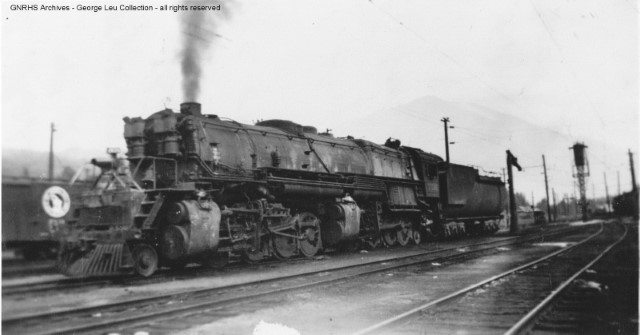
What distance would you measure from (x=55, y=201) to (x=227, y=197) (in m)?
5.42

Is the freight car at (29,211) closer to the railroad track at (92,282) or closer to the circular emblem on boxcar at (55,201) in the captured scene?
the circular emblem on boxcar at (55,201)

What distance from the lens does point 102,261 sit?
745 cm

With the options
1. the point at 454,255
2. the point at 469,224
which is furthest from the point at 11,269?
the point at 469,224

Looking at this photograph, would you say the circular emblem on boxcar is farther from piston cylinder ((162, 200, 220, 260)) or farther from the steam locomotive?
piston cylinder ((162, 200, 220, 260))

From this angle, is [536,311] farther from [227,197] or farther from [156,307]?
[227,197]

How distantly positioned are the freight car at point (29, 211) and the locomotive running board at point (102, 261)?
155cm

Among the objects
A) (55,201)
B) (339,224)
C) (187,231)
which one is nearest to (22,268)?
(55,201)

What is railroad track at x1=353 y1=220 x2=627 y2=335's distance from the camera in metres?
5.30

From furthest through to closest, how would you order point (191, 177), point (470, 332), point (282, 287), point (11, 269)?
point (191, 177)
point (282, 287)
point (470, 332)
point (11, 269)

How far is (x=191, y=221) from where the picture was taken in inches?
346

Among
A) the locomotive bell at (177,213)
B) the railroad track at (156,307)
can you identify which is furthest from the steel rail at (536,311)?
the locomotive bell at (177,213)

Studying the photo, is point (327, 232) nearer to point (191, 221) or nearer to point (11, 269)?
point (191, 221)

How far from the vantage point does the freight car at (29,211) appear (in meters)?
4.50

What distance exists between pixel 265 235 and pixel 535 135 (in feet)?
48.1
